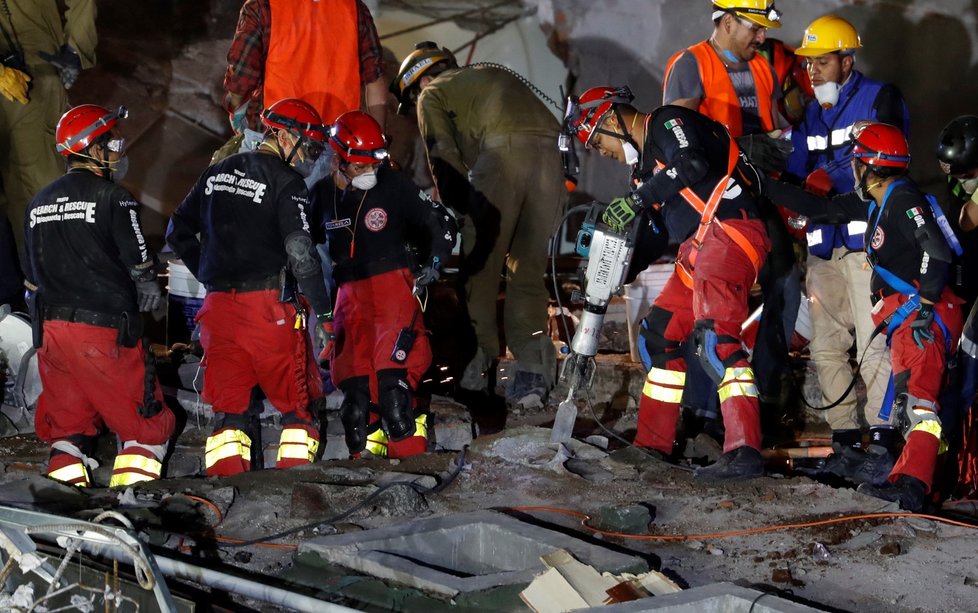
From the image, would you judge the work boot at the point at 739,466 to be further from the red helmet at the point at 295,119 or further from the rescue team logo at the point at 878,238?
the red helmet at the point at 295,119

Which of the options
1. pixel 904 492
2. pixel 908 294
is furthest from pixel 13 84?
pixel 904 492

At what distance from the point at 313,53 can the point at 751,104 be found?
9.70 feet

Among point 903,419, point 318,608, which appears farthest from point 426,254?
point 318,608

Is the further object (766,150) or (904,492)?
(766,150)

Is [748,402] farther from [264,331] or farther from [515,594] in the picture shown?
[264,331]

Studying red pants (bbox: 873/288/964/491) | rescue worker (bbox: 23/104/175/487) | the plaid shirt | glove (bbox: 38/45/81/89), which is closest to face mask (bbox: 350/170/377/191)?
the plaid shirt

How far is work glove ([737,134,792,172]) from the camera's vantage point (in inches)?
316

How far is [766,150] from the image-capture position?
8070 mm

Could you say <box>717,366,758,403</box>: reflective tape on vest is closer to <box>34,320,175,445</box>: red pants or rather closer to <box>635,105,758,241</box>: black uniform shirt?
<box>635,105,758,241</box>: black uniform shirt

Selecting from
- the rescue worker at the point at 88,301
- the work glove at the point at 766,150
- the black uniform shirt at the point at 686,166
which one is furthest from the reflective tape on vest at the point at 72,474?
the work glove at the point at 766,150

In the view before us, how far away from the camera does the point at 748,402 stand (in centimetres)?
690

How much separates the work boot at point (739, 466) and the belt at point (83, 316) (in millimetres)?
3522

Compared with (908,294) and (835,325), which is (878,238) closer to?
(908,294)

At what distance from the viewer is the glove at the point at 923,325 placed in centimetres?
694
